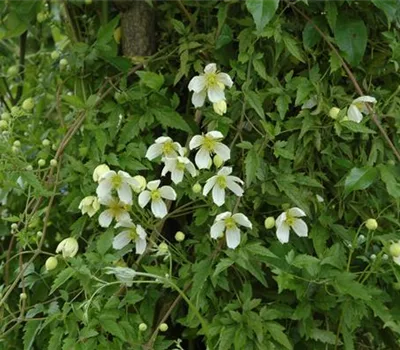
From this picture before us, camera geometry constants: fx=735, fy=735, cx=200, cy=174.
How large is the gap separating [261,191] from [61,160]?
0.38 metres

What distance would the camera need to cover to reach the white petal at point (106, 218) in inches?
46.6

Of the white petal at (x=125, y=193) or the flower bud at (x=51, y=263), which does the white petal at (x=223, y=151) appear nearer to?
the white petal at (x=125, y=193)

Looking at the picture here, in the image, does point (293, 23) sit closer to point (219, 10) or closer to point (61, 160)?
point (219, 10)

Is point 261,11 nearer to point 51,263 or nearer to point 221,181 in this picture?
point 221,181

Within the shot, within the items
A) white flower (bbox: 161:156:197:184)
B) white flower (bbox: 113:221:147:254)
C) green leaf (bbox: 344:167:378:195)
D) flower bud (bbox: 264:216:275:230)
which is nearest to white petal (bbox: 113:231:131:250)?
white flower (bbox: 113:221:147:254)

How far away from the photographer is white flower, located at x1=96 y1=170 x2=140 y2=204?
1.13 metres

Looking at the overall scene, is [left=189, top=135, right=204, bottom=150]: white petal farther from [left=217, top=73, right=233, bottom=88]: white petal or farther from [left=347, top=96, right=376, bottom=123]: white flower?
[left=347, top=96, right=376, bottom=123]: white flower

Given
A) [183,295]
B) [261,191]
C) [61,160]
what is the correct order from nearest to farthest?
[183,295] < [261,191] < [61,160]

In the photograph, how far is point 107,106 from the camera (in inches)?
52.9

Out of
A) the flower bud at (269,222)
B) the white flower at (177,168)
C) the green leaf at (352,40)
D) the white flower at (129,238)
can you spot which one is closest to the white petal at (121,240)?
the white flower at (129,238)

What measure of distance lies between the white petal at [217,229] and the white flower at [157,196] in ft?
0.28

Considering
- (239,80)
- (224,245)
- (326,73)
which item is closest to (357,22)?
(326,73)

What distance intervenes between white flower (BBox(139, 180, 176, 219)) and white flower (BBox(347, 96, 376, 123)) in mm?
320

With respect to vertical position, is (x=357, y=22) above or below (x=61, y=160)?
above
